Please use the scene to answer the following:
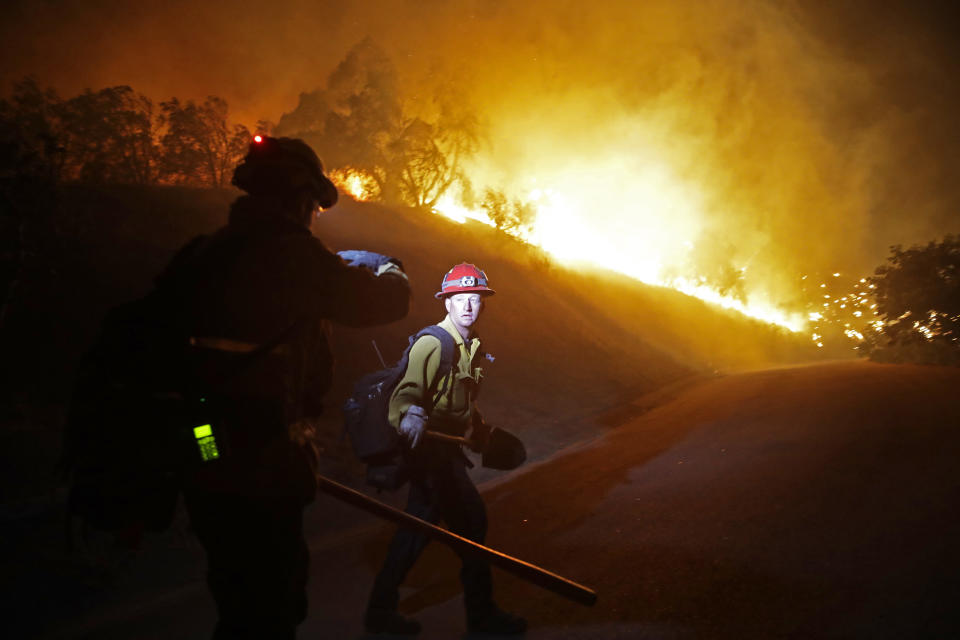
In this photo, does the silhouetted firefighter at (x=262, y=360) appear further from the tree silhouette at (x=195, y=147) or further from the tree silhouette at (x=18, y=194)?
the tree silhouette at (x=195, y=147)

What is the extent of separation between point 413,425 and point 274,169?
65.2 inches

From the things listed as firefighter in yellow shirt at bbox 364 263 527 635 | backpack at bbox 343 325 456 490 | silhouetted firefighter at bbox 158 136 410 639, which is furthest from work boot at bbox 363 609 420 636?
silhouetted firefighter at bbox 158 136 410 639

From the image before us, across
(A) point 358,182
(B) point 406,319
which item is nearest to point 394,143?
(A) point 358,182

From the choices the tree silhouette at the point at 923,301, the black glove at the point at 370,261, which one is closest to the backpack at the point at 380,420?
the black glove at the point at 370,261

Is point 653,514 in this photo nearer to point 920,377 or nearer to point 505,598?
point 505,598

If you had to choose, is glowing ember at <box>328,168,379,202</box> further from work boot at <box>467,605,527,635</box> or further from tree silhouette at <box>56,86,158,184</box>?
work boot at <box>467,605,527,635</box>

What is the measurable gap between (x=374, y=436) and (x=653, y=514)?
2.95 m

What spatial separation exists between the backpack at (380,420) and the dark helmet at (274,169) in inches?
59.3

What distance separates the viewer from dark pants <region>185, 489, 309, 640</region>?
1891mm

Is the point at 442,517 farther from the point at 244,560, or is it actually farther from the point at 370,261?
the point at 370,261

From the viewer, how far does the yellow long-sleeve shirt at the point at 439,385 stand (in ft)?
11.4

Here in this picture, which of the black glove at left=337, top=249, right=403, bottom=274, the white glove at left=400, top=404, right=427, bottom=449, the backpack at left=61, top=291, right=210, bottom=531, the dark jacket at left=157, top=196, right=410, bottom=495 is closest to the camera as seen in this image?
the backpack at left=61, top=291, right=210, bottom=531

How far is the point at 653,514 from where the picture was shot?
A: 5.09 m

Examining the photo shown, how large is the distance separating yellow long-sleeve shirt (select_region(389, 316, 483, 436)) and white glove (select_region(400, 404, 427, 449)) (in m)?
0.07
